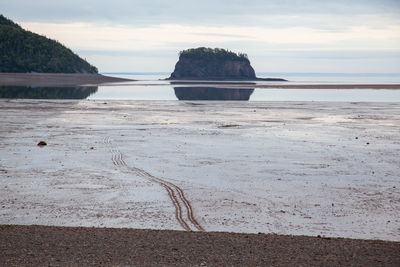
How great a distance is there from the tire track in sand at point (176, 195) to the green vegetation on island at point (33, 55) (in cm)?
10878

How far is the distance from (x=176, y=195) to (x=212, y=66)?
549 ft

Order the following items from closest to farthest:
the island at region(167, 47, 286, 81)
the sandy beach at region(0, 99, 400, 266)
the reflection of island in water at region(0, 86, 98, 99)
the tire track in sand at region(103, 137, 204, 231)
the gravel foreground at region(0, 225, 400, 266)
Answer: the gravel foreground at region(0, 225, 400, 266) < the sandy beach at region(0, 99, 400, 266) < the tire track in sand at region(103, 137, 204, 231) < the reflection of island in water at region(0, 86, 98, 99) < the island at region(167, 47, 286, 81)

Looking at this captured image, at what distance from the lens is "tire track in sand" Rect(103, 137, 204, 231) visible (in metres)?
10.2

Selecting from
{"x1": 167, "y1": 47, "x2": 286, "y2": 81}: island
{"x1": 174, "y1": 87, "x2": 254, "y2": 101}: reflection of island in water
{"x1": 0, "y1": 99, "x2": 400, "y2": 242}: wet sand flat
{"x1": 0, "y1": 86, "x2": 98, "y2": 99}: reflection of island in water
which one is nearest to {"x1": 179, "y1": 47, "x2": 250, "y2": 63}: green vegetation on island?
{"x1": 167, "y1": 47, "x2": 286, "y2": 81}: island

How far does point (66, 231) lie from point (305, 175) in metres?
7.96

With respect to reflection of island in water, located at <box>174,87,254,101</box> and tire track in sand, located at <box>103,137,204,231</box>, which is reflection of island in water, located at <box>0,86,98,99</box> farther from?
tire track in sand, located at <box>103,137,204,231</box>

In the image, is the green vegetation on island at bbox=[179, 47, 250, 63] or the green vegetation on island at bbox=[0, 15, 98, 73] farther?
the green vegetation on island at bbox=[179, 47, 250, 63]

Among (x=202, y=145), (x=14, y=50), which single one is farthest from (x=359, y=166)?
(x=14, y=50)

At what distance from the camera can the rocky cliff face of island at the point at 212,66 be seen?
174m

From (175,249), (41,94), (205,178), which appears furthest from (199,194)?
(41,94)

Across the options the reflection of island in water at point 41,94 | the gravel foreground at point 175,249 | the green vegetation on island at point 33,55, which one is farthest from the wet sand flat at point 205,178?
the green vegetation on island at point 33,55

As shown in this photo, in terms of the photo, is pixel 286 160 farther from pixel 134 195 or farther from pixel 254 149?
pixel 134 195

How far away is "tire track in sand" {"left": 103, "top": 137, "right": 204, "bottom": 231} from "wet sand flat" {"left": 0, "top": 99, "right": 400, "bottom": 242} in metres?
0.03

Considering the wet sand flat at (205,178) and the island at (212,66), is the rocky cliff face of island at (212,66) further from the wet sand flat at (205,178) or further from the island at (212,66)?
the wet sand flat at (205,178)
